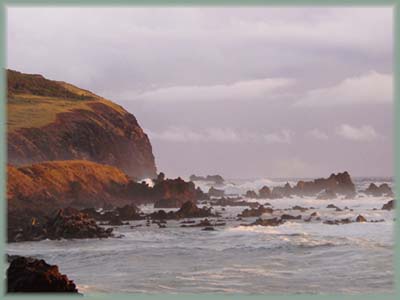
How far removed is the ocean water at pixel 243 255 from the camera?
9.88 metres

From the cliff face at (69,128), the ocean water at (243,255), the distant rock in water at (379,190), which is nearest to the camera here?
the ocean water at (243,255)

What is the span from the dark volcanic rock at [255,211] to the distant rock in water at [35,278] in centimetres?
257

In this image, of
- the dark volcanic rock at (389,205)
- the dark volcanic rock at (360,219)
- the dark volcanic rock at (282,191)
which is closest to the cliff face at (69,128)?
the dark volcanic rock at (282,191)

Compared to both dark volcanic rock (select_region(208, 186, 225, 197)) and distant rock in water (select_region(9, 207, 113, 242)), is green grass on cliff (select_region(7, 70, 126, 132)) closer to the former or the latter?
distant rock in water (select_region(9, 207, 113, 242))

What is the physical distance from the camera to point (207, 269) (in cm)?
1009

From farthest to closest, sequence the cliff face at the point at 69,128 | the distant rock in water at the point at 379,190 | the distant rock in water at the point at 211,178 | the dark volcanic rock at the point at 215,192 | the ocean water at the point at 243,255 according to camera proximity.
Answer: the distant rock in water at the point at 211,178, the dark volcanic rock at the point at 215,192, the cliff face at the point at 69,128, the distant rock in water at the point at 379,190, the ocean water at the point at 243,255

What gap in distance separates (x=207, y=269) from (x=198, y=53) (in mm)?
2992

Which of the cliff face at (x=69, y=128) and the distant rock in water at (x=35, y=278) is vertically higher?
the cliff face at (x=69, y=128)

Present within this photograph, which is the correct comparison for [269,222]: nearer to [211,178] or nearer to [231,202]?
[231,202]

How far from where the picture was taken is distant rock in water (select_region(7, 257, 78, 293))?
376 inches

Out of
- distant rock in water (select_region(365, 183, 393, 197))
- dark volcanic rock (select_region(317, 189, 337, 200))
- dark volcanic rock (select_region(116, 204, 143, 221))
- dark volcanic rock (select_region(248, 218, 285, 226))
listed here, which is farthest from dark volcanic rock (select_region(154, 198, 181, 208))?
distant rock in water (select_region(365, 183, 393, 197))

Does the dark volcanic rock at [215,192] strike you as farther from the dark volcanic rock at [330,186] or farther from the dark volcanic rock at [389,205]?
the dark volcanic rock at [389,205]

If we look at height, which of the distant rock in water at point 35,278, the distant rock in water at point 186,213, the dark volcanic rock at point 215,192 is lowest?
the distant rock in water at point 35,278

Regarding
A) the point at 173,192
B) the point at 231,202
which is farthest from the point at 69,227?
the point at 231,202
